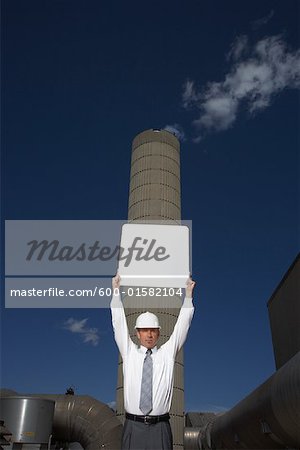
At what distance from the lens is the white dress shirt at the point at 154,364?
126 inches

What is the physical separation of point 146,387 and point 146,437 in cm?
33

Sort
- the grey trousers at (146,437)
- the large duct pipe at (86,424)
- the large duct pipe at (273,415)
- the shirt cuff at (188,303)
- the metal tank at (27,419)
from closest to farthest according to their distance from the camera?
the grey trousers at (146,437) < the shirt cuff at (188,303) < the large duct pipe at (273,415) < the metal tank at (27,419) < the large duct pipe at (86,424)

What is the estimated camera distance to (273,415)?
726cm

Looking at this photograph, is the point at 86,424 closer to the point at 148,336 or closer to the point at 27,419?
the point at 27,419

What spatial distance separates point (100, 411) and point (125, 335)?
11.7 meters

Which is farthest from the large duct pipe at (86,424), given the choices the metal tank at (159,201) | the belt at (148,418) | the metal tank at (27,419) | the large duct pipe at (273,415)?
the belt at (148,418)

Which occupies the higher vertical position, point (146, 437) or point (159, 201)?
point (159, 201)

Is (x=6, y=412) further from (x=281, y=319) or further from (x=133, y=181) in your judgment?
(x=133, y=181)

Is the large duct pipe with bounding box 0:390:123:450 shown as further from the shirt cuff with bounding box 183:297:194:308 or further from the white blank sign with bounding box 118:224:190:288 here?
the shirt cuff with bounding box 183:297:194:308

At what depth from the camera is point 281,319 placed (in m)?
13.3

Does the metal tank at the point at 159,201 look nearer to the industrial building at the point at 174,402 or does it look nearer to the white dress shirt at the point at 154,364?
the industrial building at the point at 174,402

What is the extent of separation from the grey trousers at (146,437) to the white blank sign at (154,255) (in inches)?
554

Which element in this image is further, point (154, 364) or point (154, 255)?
point (154, 255)

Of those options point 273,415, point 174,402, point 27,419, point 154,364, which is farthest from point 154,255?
point 154,364
